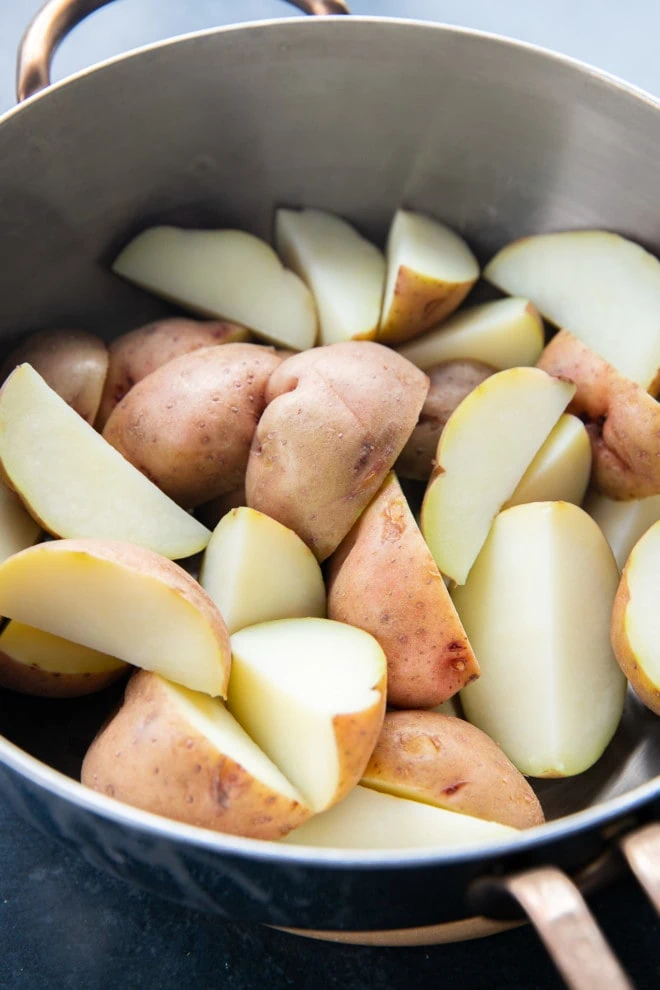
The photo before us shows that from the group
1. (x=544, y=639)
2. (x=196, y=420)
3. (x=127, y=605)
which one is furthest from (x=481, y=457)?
(x=127, y=605)

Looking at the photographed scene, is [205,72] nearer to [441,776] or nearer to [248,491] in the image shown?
[248,491]

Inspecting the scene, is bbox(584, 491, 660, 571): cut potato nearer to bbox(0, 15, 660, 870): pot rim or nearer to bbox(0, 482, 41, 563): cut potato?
bbox(0, 15, 660, 870): pot rim

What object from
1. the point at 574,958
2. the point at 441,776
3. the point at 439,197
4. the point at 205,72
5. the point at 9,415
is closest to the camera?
the point at 574,958

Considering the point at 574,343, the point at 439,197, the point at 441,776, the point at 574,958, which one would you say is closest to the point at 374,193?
the point at 439,197

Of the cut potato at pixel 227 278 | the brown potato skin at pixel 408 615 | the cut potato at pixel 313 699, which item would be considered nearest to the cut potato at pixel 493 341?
the cut potato at pixel 227 278

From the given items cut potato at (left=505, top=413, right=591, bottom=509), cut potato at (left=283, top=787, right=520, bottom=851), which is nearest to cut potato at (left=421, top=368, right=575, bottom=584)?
cut potato at (left=505, top=413, right=591, bottom=509)
